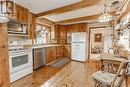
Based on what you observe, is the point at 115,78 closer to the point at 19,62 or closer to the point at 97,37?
the point at 19,62

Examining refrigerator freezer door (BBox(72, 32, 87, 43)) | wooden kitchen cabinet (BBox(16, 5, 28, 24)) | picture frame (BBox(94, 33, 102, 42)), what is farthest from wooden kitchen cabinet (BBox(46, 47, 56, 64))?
picture frame (BBox(94, 33, 102, 42))

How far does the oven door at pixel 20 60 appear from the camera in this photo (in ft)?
9.10

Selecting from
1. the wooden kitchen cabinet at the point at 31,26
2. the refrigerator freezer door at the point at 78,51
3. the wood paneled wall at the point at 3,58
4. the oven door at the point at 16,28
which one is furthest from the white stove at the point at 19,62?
the refrigerator freezer door at the point at 78,51

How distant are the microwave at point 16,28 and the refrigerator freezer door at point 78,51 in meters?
3.07

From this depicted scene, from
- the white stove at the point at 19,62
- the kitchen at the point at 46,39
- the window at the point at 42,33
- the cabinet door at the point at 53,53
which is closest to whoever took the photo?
the kitchen at the point at 46,39

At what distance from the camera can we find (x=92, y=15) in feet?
13.6

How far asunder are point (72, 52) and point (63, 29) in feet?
5.21

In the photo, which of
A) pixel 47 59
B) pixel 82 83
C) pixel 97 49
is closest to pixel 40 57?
pixel 47 59

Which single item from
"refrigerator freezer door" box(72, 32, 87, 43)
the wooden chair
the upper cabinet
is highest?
the upper cabinet

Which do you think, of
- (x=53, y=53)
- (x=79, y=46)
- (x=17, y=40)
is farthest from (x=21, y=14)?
(x=79, y=46)

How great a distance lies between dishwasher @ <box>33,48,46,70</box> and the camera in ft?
12.7

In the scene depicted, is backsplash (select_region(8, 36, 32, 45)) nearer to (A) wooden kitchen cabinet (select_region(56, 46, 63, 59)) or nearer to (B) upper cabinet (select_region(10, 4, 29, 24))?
(B) upper cabinet (select_region(10, 4, 29, 24))

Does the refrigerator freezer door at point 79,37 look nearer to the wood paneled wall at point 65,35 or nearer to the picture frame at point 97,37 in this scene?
the wood paneled wall at point 65,35

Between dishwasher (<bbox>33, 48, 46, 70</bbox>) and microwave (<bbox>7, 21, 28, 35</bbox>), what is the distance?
86 cm
